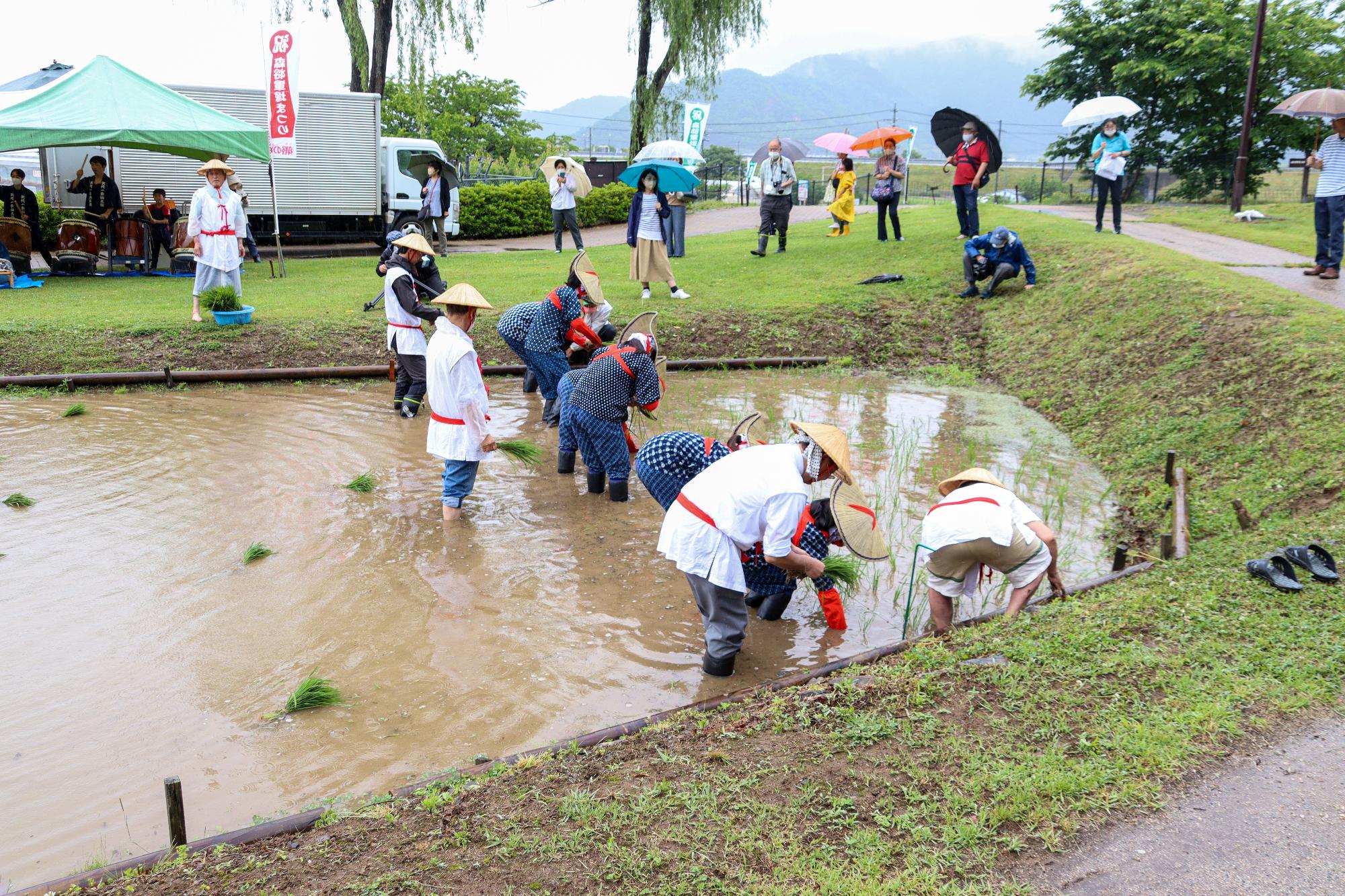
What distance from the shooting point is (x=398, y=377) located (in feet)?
32.1

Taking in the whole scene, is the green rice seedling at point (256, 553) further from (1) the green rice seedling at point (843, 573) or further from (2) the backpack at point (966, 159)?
(2) the backpack at point (966, 159)

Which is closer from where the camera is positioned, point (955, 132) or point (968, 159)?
point (968, 159)

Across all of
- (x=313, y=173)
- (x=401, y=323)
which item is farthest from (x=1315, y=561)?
(x=313, y=173)

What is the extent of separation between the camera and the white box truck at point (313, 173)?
19062mm

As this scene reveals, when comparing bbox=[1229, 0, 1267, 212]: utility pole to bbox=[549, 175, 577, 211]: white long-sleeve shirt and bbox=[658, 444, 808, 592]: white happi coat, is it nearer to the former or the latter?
bbox=[549, 175, 577, 211]: white long-sleeve shirt

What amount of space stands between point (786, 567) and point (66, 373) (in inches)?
369

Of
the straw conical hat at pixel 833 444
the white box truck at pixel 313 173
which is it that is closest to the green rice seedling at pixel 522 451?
the straw conical hat at pixel 833 444

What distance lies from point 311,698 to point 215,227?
9.95 metres

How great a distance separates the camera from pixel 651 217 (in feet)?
44.5

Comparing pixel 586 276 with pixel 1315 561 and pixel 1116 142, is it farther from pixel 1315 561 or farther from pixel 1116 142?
pixel 1116 142

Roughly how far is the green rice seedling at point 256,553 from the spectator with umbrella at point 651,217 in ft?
26.9

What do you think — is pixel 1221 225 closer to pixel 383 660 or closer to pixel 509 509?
pixel 509 509

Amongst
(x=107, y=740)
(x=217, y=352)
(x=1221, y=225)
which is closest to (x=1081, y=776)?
(x=107, y=740)

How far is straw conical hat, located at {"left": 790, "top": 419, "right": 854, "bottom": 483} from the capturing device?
468cm
